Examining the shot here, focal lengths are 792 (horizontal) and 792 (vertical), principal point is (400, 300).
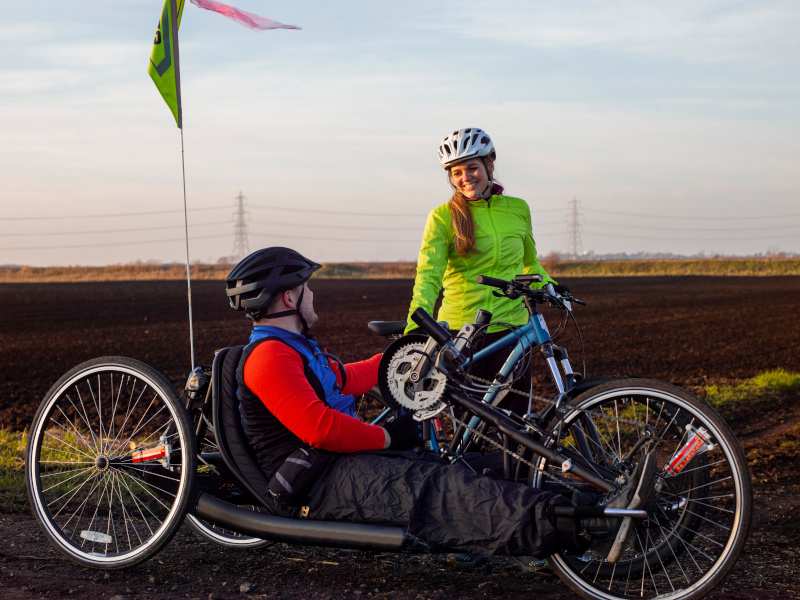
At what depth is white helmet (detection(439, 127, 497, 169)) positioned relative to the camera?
176 inches

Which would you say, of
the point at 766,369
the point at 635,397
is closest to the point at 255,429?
the point at 635,397

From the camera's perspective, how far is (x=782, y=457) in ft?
21.6

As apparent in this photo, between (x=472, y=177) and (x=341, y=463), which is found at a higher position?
(x=472, y=177)

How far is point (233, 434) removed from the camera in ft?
12.2

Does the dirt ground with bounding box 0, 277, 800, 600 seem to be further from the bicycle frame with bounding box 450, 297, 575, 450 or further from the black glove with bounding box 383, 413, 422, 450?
the bicycle frame with bounding box 450, 297, 575, 450

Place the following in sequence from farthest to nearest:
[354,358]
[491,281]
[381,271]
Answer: [381,271] → [354,358] → [491,281]

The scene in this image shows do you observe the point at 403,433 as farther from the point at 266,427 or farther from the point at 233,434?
the point at 233,434

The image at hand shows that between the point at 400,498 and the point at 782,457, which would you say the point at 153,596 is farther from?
the point at 782,457

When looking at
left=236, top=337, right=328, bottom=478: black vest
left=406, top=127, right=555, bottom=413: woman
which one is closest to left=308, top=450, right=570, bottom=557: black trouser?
left=236, top=337, right=328, bottom=478: black vest

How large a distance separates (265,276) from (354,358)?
1063cm

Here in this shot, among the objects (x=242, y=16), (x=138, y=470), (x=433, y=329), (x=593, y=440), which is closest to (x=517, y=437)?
(x=593, y=440)

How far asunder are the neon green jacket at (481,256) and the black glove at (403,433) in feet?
2.80

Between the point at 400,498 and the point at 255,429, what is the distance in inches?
30.0

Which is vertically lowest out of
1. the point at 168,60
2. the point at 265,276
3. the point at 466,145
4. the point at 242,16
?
the point at 265,276
